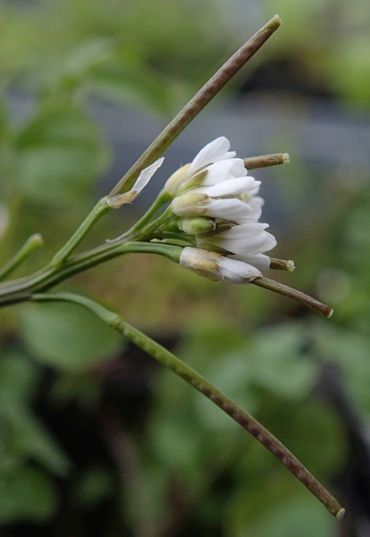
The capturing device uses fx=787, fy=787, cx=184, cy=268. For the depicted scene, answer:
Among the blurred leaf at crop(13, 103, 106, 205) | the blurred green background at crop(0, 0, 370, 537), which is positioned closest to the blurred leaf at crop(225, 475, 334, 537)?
the blurred green background at crop(0, 0, 370, 537)

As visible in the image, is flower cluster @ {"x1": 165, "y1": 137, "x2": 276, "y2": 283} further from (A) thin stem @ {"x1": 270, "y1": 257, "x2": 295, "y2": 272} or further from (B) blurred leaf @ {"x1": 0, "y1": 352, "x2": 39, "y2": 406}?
(B) blurred leaf @ {"x1": 0, "y1": 352, "x2": 39, "y2": 406}

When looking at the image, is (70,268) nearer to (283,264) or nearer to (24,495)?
(283,264)

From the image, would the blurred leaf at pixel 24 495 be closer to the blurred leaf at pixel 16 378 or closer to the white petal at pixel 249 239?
the blurred leaf at pixel 16 378

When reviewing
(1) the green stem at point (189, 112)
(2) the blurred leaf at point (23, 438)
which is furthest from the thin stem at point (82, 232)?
(2) the blurred leaf at point (23, 438)

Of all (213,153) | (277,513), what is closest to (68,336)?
(277,513)

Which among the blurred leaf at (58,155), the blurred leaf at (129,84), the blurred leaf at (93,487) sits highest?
the blurred leaf at (129,84)
